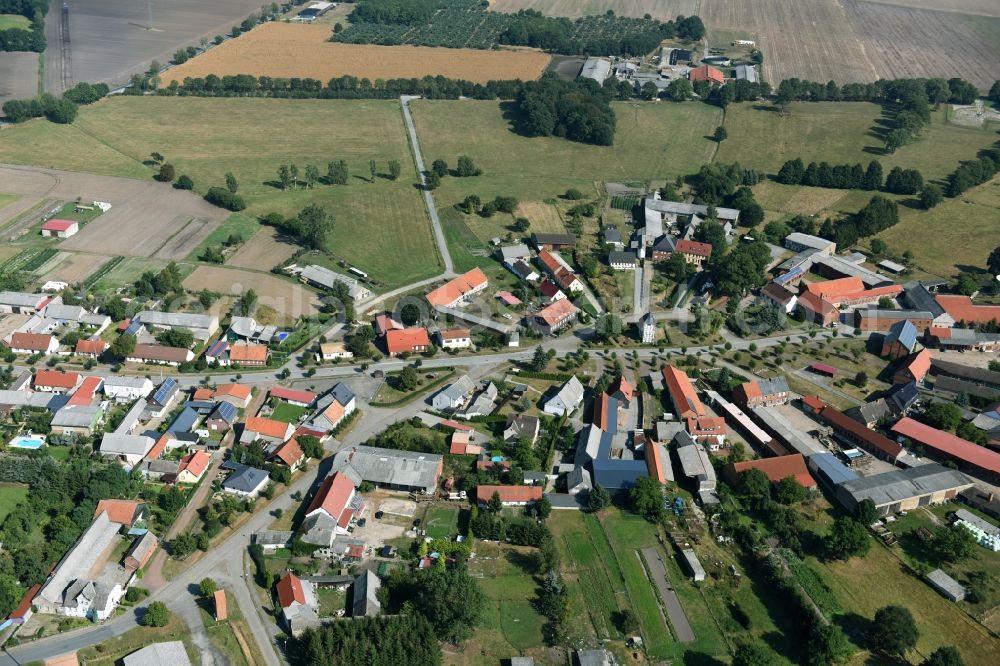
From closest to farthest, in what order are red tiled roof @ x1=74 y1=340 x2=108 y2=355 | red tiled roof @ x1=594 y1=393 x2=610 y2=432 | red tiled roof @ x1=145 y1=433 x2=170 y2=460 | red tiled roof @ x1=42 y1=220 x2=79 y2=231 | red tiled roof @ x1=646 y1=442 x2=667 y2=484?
red tiled roof @ x1=646 y1=442 x2=667 y2=484
red tiled roof @ x1=145 y1=433 x2=170 y2=460
red tiled roof @ x1=594 y1=393 x2=610 y2=432
red tiled roof @ x1=74 y1=340 x2=108 y2=355
red tiled roof @ x1=42 y1=220 x2=79 y2=231

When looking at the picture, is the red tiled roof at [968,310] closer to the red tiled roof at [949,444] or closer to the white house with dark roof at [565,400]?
the red tiled roof at [949,444]

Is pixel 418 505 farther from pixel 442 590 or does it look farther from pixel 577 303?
pixel 577 303

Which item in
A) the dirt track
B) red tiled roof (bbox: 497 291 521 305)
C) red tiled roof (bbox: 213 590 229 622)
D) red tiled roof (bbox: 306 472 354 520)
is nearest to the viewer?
red tiled roof (bbox: 213 590 229 622)

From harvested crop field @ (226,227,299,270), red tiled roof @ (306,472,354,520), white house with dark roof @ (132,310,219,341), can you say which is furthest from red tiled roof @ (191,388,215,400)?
harvested crop field @ (226,227,299,270)

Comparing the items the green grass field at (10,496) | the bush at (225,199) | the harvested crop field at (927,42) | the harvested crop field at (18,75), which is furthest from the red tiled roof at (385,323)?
the harvested crop field at (927,42)

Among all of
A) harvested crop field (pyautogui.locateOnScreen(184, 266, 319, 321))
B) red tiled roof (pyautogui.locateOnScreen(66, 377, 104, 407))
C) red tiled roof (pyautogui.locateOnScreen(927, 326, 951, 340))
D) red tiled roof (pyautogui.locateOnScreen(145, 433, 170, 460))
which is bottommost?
red tiled roof (pyautogui.locateOnScreen(145, 433, 170, 460))

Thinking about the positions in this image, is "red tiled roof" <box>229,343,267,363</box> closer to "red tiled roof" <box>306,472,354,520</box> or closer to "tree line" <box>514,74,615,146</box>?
"red tiled roof" <box>306,472,354,520</box>

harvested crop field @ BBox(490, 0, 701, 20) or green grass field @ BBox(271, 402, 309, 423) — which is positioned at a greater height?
harvested crop field @ BBox(490, 0, 701, 20)
